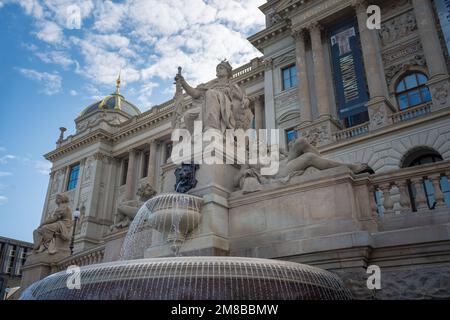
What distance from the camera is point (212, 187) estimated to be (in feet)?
25.0

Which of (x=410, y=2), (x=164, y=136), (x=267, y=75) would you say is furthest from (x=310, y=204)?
(x=164, y=136)

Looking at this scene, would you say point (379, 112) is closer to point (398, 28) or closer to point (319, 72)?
point (319, 72)

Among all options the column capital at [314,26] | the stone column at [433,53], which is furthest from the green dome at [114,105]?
the stone column at [433,53]

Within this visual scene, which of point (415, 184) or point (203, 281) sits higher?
point (415, 184)

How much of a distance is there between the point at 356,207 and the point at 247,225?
1969 millimetres

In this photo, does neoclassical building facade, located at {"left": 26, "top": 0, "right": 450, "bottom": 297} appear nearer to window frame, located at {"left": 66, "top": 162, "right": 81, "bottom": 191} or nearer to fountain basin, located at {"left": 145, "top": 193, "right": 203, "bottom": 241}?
fountain basin, located at {"left": 145, "top": 193, "right": 203, "bottom": 241}

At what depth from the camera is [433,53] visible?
22172 mm

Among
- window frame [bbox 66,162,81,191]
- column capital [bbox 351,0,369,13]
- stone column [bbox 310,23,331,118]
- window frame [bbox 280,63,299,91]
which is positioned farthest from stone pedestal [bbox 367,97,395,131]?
window frame [bbox 66,162,81,191]

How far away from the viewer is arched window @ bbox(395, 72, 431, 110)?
77.1ft

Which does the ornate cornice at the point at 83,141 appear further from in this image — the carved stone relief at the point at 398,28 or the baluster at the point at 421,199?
the baluster at the point at 421,199

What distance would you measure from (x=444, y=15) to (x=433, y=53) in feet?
6.71

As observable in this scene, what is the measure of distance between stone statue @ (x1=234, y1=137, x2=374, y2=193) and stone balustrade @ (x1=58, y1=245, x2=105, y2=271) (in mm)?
4319

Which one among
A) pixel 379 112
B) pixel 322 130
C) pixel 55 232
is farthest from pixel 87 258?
pixel 379 112

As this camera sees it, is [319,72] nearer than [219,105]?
No
